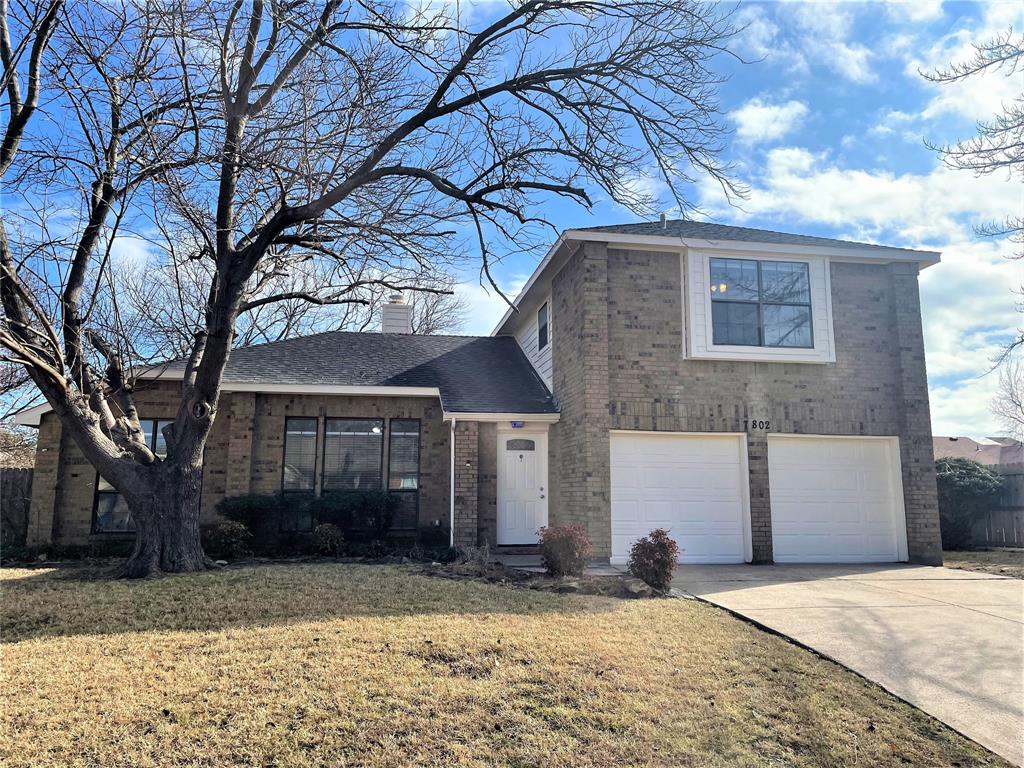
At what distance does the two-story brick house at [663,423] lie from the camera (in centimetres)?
1090

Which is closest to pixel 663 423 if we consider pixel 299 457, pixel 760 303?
pixel 760 303

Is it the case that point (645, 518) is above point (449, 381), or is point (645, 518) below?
below

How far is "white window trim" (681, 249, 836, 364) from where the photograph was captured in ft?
36.2

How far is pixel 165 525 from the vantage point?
→ 9.20 metres

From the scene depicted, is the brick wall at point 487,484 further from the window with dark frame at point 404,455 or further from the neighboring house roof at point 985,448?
the neighboring house roof at point 985,448

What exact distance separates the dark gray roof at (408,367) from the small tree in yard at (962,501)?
8.73m

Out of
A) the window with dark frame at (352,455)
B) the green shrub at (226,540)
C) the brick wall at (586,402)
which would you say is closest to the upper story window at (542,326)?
the brick wall at (586,402)

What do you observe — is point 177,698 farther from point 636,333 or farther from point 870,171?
point 870,171

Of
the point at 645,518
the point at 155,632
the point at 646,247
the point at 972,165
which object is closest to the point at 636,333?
the point at 646,247

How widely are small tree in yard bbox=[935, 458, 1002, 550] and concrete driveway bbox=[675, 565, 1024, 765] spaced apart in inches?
169

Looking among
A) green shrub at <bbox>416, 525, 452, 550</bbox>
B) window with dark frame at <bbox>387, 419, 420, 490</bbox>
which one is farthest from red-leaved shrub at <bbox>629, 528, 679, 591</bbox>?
window with dark frame at <bbox>387, 419, 420, 490</bbox>

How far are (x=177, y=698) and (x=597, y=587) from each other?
193 inches

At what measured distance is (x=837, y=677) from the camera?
16.2 ft

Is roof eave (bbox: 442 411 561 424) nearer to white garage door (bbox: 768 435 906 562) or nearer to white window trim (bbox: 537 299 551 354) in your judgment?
white window trim (bbox: 537 299 551 354)
